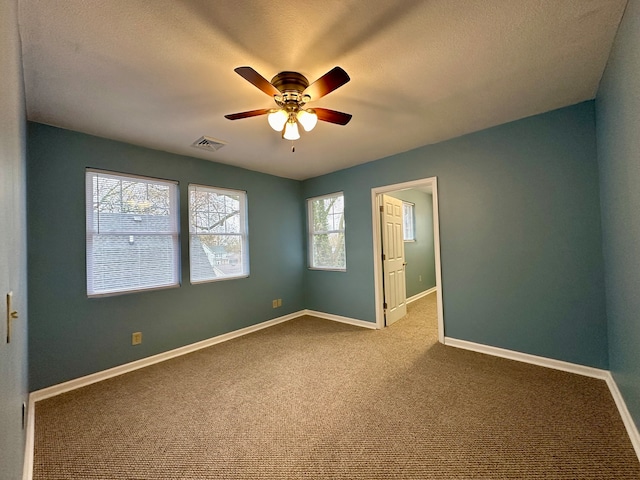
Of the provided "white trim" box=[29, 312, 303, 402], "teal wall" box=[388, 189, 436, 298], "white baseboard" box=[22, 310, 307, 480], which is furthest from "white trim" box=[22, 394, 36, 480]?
"teal wall" box=[388, 189, 436, 298]

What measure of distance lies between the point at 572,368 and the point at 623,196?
1704mm

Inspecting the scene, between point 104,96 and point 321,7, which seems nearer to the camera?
point 321,7

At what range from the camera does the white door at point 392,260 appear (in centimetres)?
402

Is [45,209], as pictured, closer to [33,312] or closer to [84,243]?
[84,243]

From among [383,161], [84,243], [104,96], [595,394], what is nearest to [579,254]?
[595,394]

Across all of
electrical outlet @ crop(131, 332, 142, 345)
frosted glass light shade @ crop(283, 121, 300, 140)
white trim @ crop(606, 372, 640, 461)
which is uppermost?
frosted glass light shade @ crop(283, 121, 300, 140)

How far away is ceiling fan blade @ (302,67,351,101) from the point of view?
1492 millimetres

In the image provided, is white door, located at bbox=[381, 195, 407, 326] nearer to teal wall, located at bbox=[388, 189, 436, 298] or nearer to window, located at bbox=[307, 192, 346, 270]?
window, located at bbox=[307, 192, 346, 270]

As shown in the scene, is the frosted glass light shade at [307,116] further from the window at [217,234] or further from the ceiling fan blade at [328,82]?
the window at [217,234]

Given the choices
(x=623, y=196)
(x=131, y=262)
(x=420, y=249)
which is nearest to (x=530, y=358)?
(x=623, y=196)

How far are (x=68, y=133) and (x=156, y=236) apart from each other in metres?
1.24

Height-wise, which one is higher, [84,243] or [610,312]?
[84,243]

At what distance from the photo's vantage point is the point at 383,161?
3826 mm

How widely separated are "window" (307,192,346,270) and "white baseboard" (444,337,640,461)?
2.01 m
